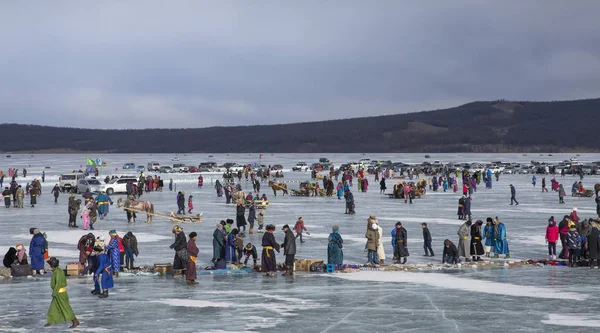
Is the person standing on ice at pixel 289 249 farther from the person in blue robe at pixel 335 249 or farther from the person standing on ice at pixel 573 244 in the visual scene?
the person standing on ice at pixel 573 244

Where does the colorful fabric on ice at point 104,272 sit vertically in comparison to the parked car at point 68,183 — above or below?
below

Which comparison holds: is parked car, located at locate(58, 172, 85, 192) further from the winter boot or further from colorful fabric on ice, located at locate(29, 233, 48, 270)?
the winter boot

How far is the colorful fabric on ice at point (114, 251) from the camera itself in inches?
744

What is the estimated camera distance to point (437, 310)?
15.3 m

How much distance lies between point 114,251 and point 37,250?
2.19 meters

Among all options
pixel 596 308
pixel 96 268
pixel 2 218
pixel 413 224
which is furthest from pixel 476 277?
pixel 2 218

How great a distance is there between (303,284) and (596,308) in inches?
270

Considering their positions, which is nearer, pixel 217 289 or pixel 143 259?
pixel 217 289

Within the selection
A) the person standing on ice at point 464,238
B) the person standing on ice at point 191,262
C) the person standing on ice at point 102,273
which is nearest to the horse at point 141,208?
the person standing on ice at point 191,262

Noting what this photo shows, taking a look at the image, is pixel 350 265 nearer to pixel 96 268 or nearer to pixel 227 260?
pixel 227 260

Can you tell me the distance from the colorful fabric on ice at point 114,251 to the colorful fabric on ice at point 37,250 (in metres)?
1.98

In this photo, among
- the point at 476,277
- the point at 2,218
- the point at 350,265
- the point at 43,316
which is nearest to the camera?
the point at 43,316

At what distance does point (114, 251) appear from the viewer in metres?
19.1

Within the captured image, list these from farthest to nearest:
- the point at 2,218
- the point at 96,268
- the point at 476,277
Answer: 1. the point at 2,218
2. the point at 476,277
3. the point at 96,268
